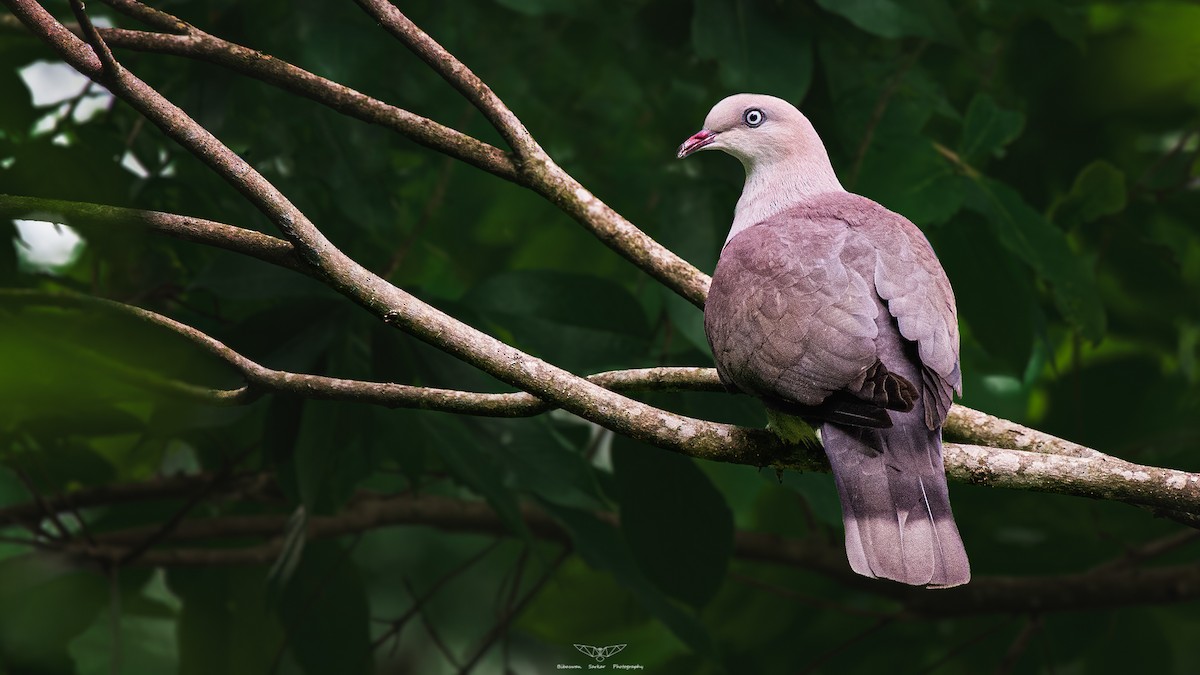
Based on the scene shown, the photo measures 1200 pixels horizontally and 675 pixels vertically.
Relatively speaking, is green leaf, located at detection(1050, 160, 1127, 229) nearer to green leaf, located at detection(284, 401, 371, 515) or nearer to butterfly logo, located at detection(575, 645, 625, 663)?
butterfly logo, located at detection(575, 645, 625, 663)

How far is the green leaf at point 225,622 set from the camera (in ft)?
11.0

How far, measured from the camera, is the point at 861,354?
1.83m

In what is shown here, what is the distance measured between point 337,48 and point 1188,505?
2.26m

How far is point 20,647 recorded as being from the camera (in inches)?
103

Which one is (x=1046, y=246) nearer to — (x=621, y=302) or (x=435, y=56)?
(x=621, y=302)

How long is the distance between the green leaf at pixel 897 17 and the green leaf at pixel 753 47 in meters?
0.14

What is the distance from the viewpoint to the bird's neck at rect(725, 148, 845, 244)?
2566 millimetres

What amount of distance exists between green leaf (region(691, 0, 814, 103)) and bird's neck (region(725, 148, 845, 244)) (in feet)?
0.83

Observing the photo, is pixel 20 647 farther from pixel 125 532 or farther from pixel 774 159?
pixel 774 159

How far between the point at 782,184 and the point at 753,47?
18.9 inches

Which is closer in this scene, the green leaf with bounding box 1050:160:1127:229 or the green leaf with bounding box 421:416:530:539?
the green leaf with bounding box 421:416:530:539


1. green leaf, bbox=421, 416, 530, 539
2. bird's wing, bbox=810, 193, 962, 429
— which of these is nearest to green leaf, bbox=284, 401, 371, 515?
green leaf, bbox=421, 416, 530, 539

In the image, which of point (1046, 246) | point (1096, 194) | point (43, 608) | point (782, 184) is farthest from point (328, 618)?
point (1096, 194)

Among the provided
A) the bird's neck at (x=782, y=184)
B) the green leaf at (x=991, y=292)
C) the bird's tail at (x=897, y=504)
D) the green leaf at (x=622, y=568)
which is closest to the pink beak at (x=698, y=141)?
the bird's neck at (x=782, y=184)
